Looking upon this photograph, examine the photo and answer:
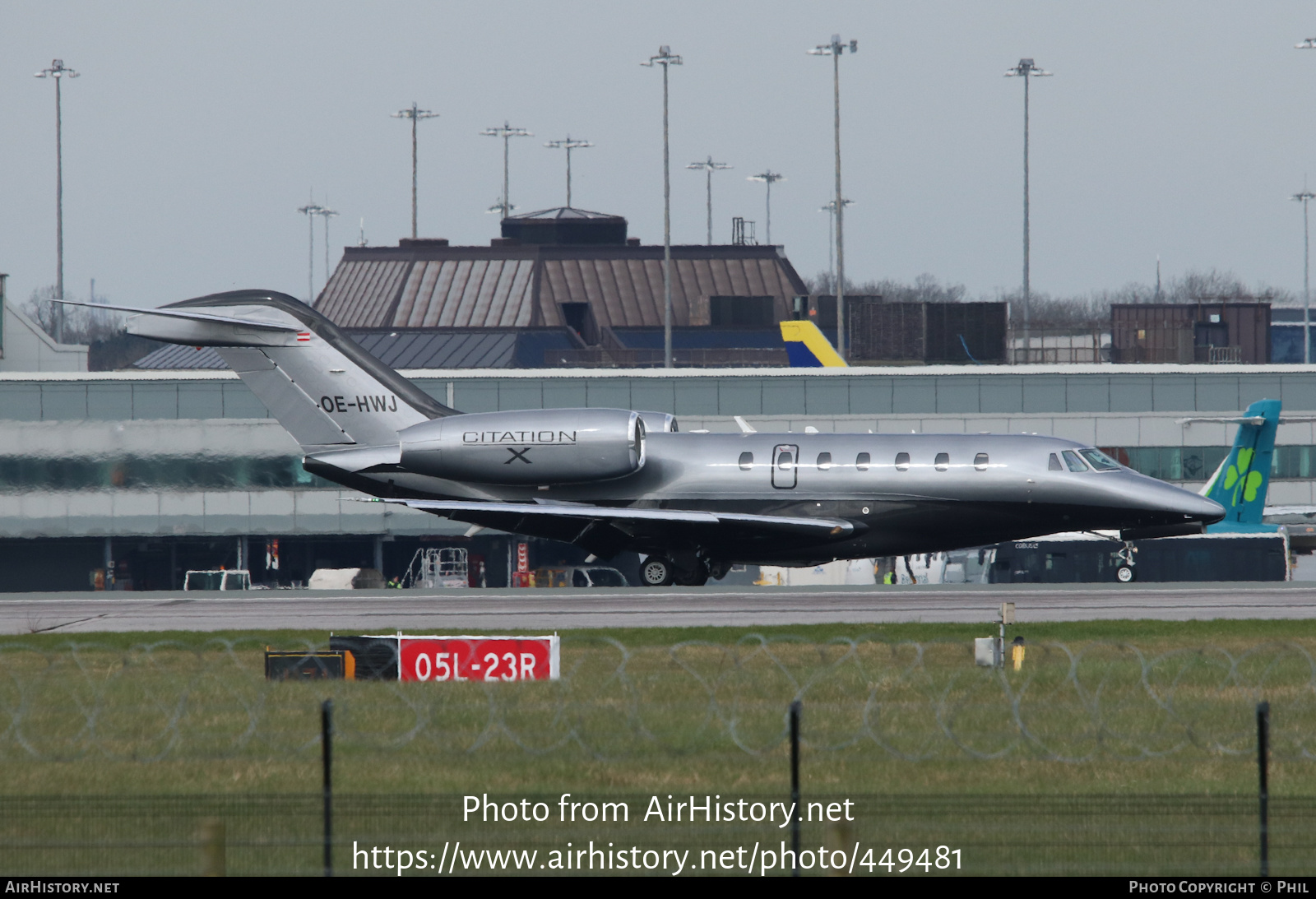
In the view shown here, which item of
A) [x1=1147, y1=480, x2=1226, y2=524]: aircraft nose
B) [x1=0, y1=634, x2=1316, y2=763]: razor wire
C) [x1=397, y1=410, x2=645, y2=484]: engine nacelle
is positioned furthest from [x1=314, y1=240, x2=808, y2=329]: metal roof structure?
[x1=0, y1=634, x2=1316, y2=763]: razor wire

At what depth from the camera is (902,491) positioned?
117ft

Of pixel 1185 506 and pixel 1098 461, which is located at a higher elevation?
pixel 1098 461

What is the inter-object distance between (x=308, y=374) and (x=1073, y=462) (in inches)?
728

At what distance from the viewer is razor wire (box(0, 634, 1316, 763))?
16.3m

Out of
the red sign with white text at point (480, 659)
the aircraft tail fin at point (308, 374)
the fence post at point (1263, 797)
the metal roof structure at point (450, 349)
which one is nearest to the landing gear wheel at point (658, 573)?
the aircraft tail fin at point (308, 374)

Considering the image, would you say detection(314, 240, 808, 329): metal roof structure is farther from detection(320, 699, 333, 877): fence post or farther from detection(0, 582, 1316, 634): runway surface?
detection(320, 699, 333, 877): fence post

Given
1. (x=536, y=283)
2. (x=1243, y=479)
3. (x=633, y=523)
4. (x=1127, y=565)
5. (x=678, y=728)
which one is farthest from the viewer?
(x=536, y=283)

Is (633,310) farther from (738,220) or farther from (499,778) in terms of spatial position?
(499,778)

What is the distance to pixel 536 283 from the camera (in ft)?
346

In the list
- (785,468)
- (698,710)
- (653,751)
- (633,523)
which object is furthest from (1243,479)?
(653,751)

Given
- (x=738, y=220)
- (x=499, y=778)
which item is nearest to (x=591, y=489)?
(x=499, y=778)

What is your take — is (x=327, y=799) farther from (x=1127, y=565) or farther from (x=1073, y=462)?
(x=1127, y=565)

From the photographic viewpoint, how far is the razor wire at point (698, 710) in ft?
53.4

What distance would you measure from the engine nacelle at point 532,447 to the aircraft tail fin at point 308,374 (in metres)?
1.65
